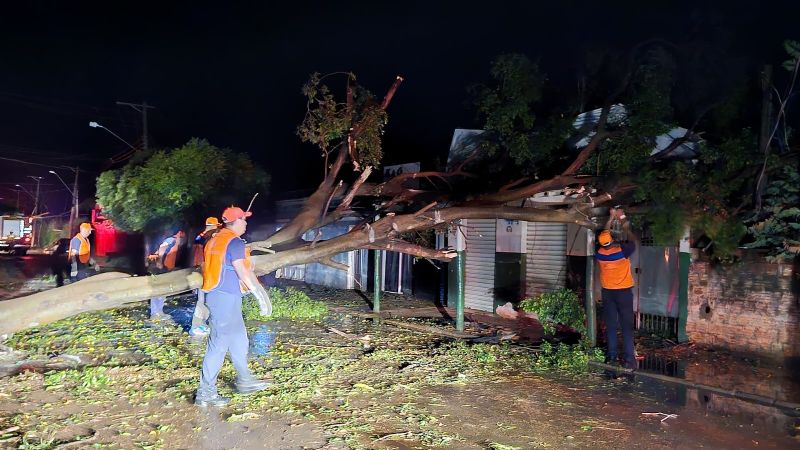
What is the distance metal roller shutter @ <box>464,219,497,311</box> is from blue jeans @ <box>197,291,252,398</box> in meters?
7.58

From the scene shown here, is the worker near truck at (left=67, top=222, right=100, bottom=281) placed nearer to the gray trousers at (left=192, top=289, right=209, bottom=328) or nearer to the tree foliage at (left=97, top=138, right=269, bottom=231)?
the tree foliage at (left=97, top=138, right=269, bottom=231)

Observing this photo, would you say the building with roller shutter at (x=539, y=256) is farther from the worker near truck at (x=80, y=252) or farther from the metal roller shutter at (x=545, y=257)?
the worker near truck at (x=80, y=252)

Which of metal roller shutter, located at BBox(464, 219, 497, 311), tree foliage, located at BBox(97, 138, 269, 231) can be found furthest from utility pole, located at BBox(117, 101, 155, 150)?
metal roller shutter, located at BBox(464, 219, 497, 311)

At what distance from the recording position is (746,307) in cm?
878

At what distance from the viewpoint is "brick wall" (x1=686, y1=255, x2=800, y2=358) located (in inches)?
328

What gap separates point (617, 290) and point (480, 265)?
540 centimetres

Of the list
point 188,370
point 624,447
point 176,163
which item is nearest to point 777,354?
point 624,447

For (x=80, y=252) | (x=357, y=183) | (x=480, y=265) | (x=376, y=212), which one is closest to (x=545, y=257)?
(x=480, y=265)

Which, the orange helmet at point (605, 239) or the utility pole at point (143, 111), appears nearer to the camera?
the orange helmet at point (605, 239)

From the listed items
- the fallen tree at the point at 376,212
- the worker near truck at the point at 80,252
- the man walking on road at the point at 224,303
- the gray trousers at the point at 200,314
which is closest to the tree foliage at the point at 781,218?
the fallen tree at the point at 376,212

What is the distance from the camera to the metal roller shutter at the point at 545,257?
11609mm

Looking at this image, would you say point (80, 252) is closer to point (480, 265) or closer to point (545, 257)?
point (480, 265)

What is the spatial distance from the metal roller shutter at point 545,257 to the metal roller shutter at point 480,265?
3.12 ft

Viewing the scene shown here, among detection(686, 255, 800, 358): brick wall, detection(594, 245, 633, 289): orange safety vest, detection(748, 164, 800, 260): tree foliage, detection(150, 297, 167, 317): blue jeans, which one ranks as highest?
detection(748, 164, 800, 260): tree foliage
